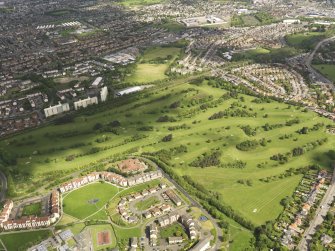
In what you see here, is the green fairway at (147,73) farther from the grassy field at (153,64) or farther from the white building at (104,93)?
the white building at (104,93)

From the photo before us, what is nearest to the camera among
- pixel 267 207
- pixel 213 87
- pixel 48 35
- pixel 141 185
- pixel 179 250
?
pixel 179 250

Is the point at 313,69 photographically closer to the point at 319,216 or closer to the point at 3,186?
the point at 319,216

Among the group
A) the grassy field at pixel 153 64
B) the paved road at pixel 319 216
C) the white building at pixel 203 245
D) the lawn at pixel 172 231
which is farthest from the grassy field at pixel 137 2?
the white building at pixel 203 245

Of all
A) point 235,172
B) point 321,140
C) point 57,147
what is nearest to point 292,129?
point 321,140

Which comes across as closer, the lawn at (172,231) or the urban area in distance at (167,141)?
the lawn at (172,231)

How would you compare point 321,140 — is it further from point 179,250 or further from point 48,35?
point 48,35

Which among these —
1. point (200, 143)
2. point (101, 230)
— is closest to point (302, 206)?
point (200, 143)
